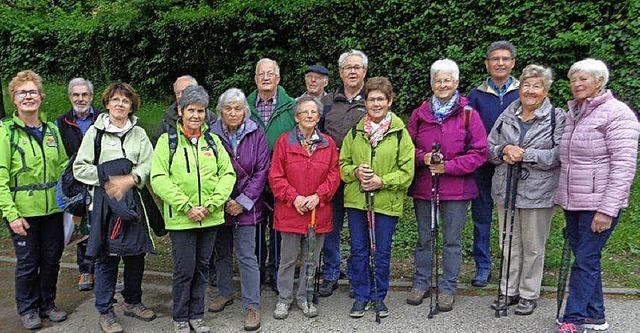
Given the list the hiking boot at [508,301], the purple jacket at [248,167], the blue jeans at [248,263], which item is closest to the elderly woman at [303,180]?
the purple jacket at [248,167]

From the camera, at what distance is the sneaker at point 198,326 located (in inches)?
189

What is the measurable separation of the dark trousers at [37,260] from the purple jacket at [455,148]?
3.08m

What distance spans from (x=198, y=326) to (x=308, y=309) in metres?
0.92

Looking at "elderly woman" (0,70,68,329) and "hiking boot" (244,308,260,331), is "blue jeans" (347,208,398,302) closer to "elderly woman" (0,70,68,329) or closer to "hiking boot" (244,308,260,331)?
"hiking boot" (244,308,260,331)

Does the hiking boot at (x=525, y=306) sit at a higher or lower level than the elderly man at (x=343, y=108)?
lower

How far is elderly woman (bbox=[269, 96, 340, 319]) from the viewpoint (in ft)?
16.2

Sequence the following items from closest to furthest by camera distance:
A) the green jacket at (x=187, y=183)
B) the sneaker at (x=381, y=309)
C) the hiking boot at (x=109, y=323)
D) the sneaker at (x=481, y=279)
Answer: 1. the green jacket at (x=187, y=183)
2. the hiking boot at (x=109, y=323)
3. the sneaker at (x=381, y=309)
4. the sneaker at (x=481, y=279)

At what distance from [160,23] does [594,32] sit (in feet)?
28.6

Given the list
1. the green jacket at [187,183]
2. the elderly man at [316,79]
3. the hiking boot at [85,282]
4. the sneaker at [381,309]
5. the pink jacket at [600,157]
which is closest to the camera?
the pink jacket at [600,157]

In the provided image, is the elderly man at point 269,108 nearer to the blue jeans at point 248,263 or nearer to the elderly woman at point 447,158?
the blue jeans at point 248,263

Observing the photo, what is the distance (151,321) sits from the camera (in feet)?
16.8

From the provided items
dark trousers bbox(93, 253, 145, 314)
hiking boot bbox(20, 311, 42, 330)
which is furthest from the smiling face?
hiking boot bbox(20, 311, 42, 330)

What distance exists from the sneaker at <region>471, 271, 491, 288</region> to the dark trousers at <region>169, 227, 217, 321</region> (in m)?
2.45

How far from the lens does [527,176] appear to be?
4.86 meters
